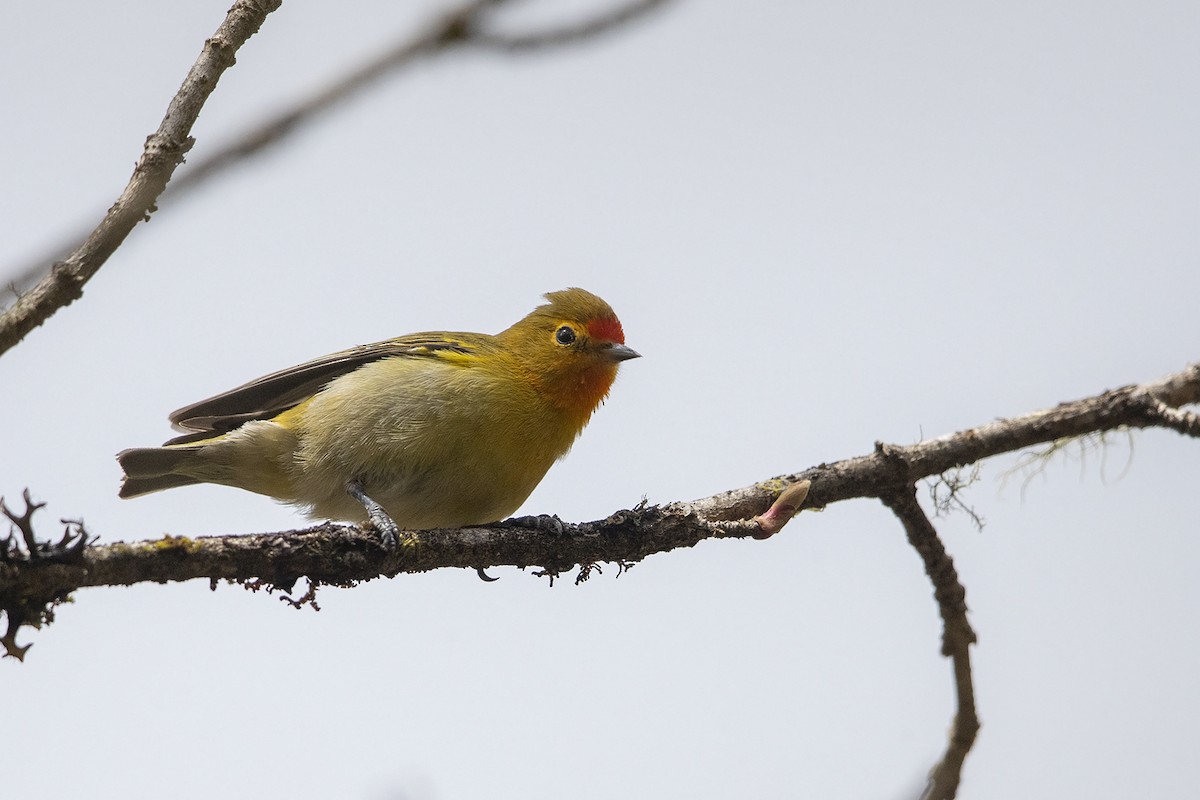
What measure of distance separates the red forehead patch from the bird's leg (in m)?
1.68

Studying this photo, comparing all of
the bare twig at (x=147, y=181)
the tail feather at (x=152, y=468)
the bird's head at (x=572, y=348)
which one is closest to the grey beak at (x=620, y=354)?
the bird's head at (x=572, y=348)

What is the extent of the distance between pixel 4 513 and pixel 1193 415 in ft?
17.7

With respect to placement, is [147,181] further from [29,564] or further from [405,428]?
[405,428]

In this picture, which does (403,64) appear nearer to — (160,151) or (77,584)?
(160,151)

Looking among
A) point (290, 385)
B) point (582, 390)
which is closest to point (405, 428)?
point (290, 385)

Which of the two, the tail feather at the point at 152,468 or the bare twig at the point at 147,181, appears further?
the tail feather at the point at 152,468

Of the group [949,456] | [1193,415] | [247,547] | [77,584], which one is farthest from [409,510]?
[1193,415]

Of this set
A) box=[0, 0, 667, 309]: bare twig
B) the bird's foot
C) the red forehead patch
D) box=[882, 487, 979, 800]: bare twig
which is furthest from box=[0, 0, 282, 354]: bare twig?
box=[882, 487, 979, 800]: bare twig

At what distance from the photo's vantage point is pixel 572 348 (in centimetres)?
623

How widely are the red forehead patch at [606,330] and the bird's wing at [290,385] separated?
23.4 inches

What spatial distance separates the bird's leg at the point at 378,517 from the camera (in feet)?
13.7

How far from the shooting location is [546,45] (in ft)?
11.5

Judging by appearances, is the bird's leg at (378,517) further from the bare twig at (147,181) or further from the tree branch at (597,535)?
the bare twig at (147,181)

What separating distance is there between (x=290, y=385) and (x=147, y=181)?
3.07m
